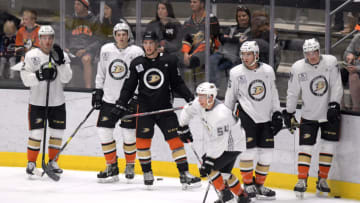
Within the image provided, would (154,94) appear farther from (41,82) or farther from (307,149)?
(307,149)

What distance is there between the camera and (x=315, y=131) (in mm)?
6207

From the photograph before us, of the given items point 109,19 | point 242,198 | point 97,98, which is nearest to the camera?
point 242,198

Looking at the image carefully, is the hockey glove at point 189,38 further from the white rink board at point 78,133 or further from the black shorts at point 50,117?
the black shorts at point 50,117

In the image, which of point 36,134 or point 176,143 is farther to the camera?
point 36,134

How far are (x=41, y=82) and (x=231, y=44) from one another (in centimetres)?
166

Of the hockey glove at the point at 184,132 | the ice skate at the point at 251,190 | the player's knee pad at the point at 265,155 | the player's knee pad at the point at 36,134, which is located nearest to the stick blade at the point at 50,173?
the player's knee pad at the point at 36,134

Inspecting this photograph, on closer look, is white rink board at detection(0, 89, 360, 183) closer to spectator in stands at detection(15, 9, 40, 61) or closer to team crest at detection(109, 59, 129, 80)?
spectator in stands at detection(15, 9, 40, 61)

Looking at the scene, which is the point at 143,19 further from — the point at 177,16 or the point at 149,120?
the point at 149,120

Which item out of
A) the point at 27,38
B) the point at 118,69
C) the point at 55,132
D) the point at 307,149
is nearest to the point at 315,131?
the point at 307,149

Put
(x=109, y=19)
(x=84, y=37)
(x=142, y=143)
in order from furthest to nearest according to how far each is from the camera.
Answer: (x=84, y=37), (x=109, y=19), (x=142, y=143)

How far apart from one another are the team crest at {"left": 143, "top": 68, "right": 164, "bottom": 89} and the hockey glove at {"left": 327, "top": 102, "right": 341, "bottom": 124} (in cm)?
132

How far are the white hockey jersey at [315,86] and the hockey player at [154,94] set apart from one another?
0.82 metres

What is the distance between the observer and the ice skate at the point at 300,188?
20.1ft

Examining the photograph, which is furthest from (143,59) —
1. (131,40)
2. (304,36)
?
(304,36)
